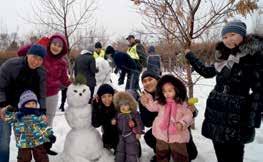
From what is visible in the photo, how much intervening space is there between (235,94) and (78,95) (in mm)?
1834

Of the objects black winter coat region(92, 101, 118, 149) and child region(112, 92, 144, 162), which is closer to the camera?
child region(112, 92, 144, 162)

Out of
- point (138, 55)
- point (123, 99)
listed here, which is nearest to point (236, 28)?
point (123, 99)

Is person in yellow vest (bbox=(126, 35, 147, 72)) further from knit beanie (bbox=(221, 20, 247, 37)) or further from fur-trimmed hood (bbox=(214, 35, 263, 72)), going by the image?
knit beanie (bbox=(221, 20, 247, 37))

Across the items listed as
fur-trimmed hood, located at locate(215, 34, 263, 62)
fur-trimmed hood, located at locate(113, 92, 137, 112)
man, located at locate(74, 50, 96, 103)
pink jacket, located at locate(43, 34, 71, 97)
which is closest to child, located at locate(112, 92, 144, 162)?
fur-trimmed hood, located at locate(113, 92, 137, 112)

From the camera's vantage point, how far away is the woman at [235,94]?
2.87 metres

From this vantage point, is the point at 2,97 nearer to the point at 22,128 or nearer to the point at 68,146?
the point at 22,128

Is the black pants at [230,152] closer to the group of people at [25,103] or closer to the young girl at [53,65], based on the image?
the group of people at [25,103]

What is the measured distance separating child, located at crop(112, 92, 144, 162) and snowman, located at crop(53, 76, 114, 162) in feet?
0.82

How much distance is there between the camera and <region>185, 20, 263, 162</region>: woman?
Answer: 287 centimetres

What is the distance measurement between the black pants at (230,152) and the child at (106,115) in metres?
1.35

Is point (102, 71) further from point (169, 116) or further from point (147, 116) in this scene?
point (169, 116)

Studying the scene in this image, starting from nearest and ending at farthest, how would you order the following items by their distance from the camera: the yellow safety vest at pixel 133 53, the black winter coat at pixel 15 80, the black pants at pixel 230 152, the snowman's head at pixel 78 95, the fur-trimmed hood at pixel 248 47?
the fur-trimmed hood at pixel 248 47 < the black pants at pixel 230 152 < the black winter coat at pixel 15 80 < the snowman's head at pixel 78 95 < the yellow safety vest at pixel 133 53

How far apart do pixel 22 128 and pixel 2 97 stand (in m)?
0.39

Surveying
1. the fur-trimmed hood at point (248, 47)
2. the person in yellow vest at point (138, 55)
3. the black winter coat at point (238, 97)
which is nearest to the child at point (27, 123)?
the black winter coat at point (238, 97)
